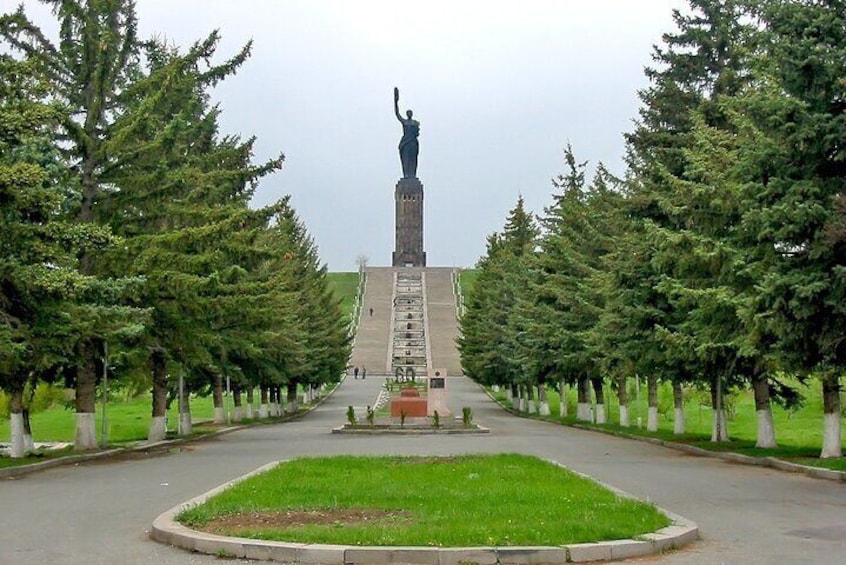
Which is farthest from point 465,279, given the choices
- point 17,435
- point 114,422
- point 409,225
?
point 17,435

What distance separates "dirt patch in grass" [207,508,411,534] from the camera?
1088 cm

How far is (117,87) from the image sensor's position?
28.9m

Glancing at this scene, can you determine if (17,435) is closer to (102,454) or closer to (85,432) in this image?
(85,432)

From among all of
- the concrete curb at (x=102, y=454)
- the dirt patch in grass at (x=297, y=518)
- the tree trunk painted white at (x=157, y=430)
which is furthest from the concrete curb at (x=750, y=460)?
the tree trunk painted white at (x=157, y=430)

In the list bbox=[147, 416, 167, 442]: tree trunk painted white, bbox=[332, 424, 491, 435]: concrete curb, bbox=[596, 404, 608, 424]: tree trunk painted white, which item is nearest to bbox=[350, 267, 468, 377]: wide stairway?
bbox=[596, 404, 608, 424]: tree trunk painted white

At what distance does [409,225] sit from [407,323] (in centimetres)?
1523

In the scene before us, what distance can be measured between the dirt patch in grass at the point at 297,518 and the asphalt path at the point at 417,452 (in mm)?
736

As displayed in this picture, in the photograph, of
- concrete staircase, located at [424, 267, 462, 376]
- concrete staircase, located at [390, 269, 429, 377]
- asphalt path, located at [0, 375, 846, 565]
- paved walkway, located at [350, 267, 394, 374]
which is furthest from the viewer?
paved walkway, located at [350, 267, 394, 374]

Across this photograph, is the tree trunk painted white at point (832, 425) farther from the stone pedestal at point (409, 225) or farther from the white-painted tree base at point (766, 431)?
the stone pedestal at point (409, 225)

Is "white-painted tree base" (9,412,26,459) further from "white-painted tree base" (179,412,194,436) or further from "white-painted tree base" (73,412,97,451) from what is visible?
"white-painted tree base" (179,412,194,436)

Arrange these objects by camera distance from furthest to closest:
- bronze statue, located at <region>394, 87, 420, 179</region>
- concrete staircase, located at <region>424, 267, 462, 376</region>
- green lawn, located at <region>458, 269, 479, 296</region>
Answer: green lawn, located at <region>458, 269, 479, 296</region>, bronze statue, located at <region>394, 87, 420, 179</region>, concrete staircase, located at <region>424, 267, 462, 376</region>

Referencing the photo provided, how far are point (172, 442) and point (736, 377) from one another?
15.6 m

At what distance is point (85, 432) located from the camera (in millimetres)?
26734

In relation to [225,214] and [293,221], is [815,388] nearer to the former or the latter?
[293,221]
